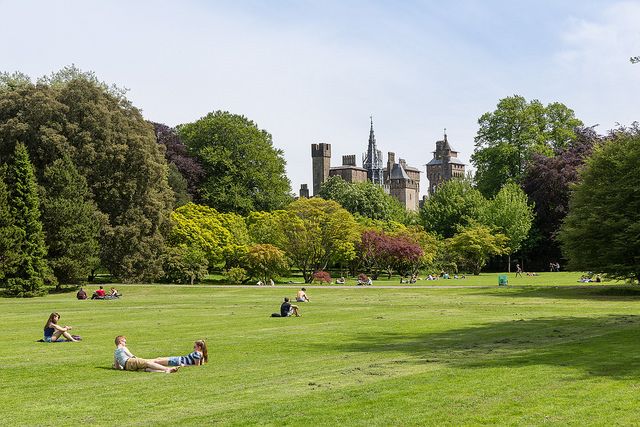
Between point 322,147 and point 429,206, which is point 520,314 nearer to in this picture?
point 429,206

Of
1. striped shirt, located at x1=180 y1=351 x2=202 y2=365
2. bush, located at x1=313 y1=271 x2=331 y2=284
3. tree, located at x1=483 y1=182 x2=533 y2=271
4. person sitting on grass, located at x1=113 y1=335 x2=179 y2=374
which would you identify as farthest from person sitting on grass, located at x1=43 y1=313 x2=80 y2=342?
tree, located at x1=483 y1=182 x2=533 y2=271

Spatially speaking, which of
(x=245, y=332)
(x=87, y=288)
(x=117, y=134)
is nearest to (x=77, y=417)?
(x=245, y=332)

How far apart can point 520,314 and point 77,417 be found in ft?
71.9

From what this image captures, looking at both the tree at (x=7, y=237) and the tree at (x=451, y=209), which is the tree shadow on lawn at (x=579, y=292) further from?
the tree at (x=451, y=209)

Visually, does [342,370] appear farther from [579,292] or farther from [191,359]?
[579,292]

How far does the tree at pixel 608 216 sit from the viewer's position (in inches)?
1848

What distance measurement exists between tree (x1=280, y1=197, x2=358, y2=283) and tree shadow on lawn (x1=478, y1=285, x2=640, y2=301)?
21318mm

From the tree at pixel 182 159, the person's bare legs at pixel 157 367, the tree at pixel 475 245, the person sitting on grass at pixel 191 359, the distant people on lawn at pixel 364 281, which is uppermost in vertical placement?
the tree at pixel 182 159

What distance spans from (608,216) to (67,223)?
117ft

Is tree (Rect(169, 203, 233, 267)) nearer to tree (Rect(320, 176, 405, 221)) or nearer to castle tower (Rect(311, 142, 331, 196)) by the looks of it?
tree (Rect(320, 176, 405, 221))

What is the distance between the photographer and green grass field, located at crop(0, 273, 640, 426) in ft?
40.1

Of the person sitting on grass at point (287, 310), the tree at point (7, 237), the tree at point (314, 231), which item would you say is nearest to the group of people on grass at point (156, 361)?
the person sitting on grass at point (287, 310)

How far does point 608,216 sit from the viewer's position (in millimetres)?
47969

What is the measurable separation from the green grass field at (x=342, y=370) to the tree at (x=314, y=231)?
3426 centimetres
